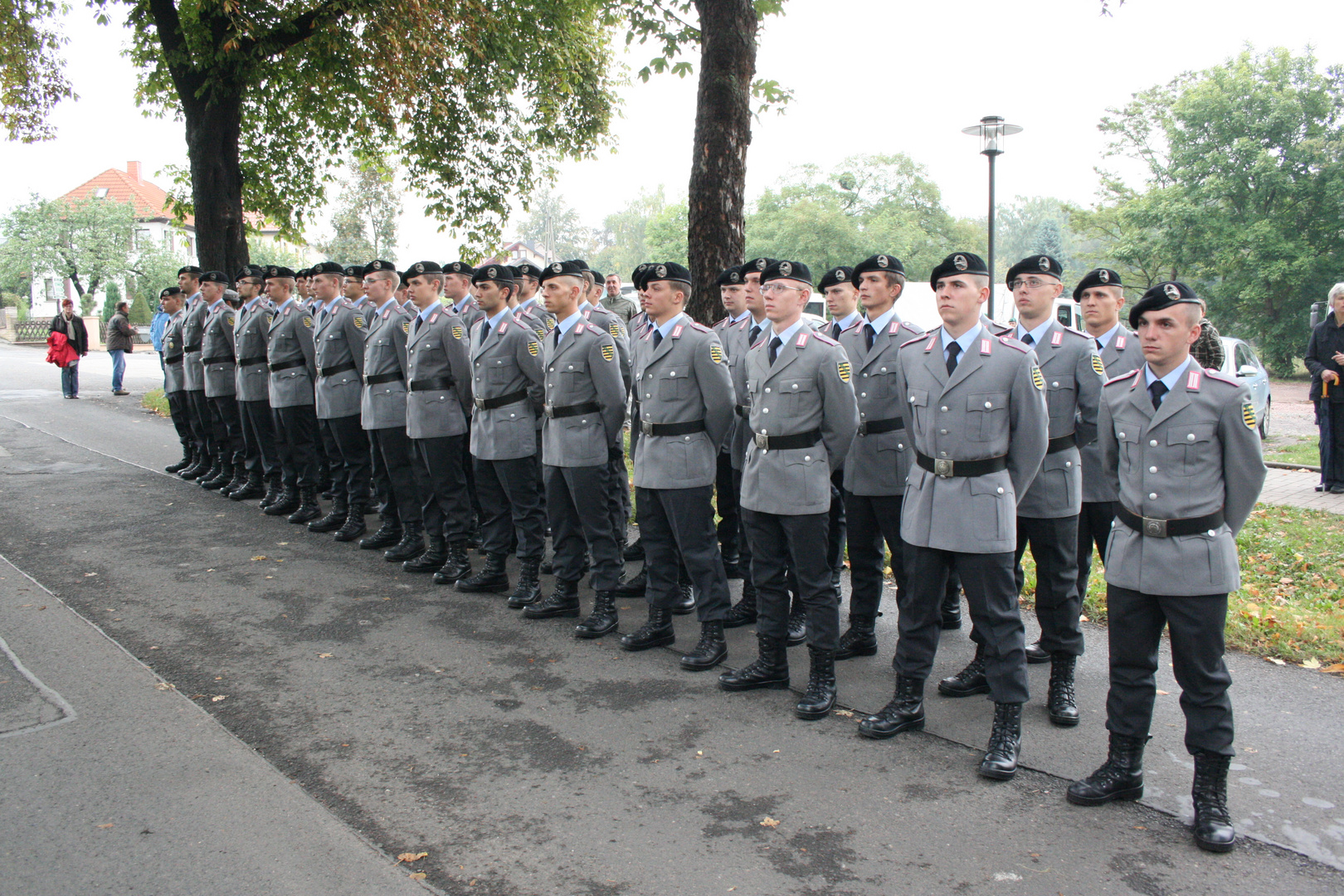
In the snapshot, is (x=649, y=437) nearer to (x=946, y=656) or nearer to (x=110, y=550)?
(x=946, y=656)

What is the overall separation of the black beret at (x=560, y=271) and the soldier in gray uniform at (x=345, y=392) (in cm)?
265

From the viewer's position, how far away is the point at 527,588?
6.39m

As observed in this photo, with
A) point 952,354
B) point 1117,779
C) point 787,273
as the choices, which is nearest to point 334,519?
point 787,273

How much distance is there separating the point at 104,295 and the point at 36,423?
56208 mm

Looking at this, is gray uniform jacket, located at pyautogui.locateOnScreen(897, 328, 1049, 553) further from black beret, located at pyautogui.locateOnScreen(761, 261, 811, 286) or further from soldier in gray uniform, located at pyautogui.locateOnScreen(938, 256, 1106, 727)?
black beret, located at pyautogui.locateOnScreen(761, 261, 811, 286)

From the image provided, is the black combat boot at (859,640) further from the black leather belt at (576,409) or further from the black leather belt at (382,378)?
the black leather belt at (382,378)

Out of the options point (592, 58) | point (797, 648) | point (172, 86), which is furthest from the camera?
point (592, 58)

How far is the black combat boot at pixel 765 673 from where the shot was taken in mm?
4941

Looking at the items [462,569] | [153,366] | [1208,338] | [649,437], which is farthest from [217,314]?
[153,366]

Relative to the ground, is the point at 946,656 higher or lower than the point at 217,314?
lower

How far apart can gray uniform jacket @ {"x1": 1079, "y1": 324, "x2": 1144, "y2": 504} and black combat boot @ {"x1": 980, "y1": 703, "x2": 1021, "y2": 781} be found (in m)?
1.42

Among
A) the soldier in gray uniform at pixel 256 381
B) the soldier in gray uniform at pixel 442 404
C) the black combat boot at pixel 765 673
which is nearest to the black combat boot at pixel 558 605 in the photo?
the soldier in gray uniform at pixel 442 404

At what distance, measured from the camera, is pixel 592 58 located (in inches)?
714

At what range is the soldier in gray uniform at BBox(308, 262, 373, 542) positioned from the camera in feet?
26.9
